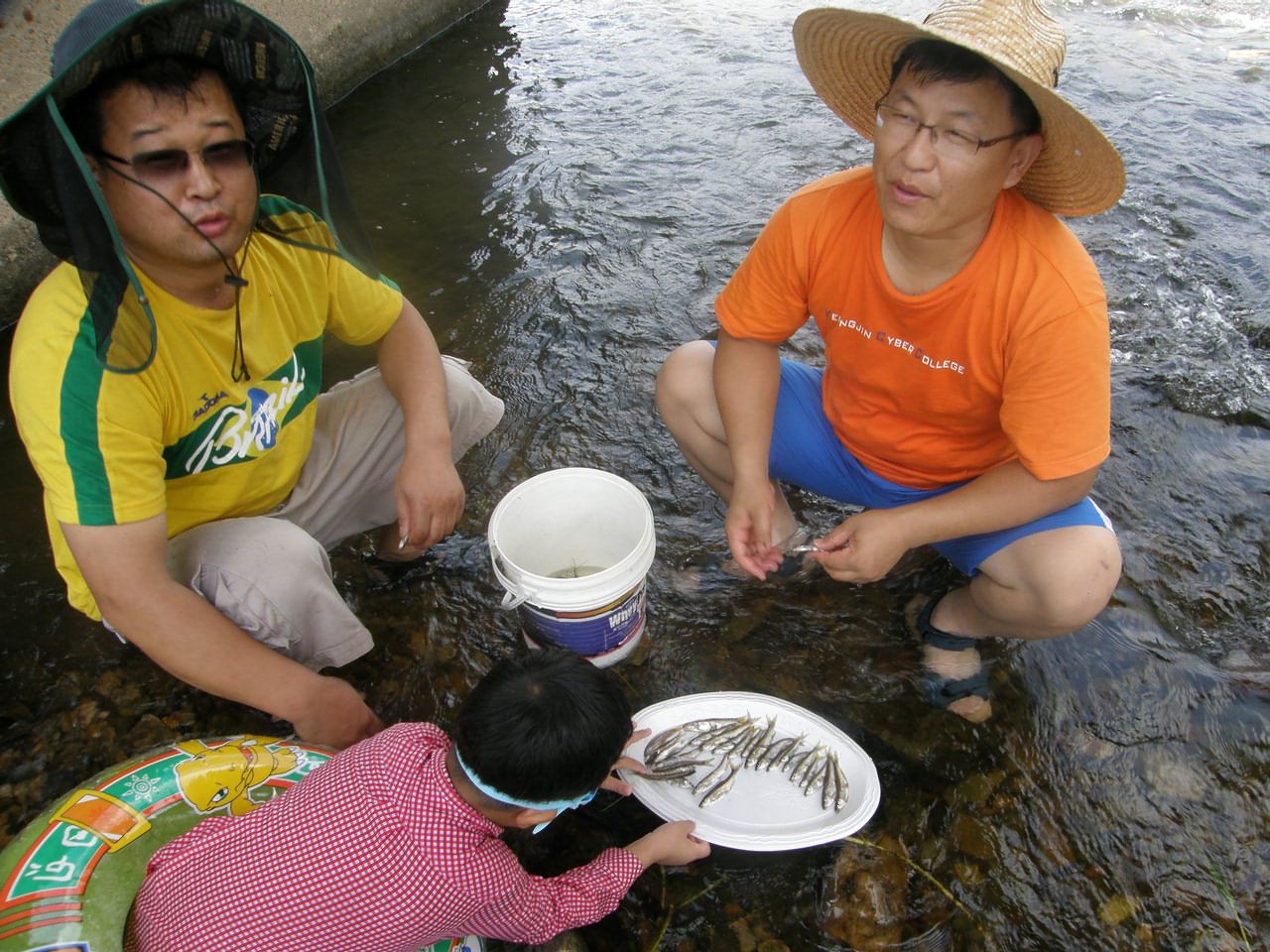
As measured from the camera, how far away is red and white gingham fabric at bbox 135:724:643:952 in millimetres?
1833

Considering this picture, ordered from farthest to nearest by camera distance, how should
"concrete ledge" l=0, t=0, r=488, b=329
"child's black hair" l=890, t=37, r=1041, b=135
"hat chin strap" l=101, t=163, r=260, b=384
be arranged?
"concrete ledge" l=0, t=0, r=488, b=329, "child's black hair" l=890, t=37, r=1041, b=135, "hat chin strap" l=101, t=163, r=260, b=384

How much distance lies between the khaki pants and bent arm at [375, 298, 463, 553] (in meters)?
0.19

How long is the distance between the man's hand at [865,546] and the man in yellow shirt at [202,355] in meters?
1.36

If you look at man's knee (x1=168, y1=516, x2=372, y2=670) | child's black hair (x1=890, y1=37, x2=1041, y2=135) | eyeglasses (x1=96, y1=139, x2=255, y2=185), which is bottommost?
man's knee (x1=168, y1=516, x2=372, y2=670)

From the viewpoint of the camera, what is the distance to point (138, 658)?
310 cm

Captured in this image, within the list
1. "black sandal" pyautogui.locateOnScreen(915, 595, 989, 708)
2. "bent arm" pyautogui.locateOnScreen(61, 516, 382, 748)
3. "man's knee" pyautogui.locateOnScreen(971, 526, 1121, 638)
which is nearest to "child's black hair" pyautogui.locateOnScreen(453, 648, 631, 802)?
"bent arm" pyautogui.locateOnScreen(61, 516, 382, 748)

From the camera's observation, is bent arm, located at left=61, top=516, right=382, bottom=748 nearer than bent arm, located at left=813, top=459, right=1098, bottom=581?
Yes

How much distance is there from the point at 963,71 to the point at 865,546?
139cm

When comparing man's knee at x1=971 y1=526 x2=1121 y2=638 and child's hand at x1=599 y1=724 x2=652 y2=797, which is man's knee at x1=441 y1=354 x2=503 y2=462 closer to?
child's hand at x1=599 y1=724 x2=652 y2=797

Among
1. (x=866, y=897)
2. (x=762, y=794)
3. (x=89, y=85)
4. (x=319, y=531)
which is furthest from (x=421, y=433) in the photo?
(x=866, y=897)

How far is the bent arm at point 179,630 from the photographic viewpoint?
2.04m

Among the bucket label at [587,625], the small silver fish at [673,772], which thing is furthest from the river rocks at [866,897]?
the bucket label at [587,625]

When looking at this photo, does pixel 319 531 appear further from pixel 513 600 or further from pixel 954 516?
pixel 954 516

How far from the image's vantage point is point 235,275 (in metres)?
2.20
